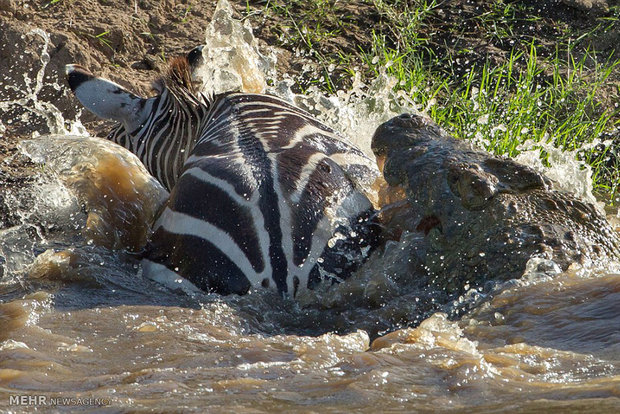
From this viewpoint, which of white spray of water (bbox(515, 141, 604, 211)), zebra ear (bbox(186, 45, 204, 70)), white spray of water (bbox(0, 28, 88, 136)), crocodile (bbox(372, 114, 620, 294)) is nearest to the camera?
crocodile (bbox(372, 114, 620, 294))

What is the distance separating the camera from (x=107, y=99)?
539 cm

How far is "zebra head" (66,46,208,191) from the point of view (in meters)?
5.09

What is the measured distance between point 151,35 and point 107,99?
5.76 feet

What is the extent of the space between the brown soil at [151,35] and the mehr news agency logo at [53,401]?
3648 mm

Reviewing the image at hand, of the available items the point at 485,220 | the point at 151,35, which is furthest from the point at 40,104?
the point at 485,220

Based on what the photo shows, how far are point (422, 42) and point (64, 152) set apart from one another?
3351 mm


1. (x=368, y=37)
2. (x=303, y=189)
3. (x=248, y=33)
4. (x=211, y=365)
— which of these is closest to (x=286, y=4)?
(x=368, y=37)

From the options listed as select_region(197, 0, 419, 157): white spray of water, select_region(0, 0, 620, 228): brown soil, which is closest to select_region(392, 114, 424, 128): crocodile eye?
select_region(197, 0, 419, 157): white spray of water

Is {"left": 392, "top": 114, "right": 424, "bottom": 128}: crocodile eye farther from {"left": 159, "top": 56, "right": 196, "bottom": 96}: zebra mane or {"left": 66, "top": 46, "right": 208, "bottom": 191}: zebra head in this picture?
{"left": 159, "top": 56, "right": 196, "bottom": 96}: zebra mane

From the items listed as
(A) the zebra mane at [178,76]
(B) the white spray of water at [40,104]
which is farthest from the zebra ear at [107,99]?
(B) the white spray of water at [40,104]

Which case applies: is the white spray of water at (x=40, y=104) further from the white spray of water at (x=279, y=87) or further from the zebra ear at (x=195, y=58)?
the white spray of water at (x=279, y=87)

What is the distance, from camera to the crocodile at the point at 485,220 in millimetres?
3400

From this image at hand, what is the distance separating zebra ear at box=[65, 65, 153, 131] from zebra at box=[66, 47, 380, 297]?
0.94 metres

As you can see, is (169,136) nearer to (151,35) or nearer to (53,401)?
(151,35)
